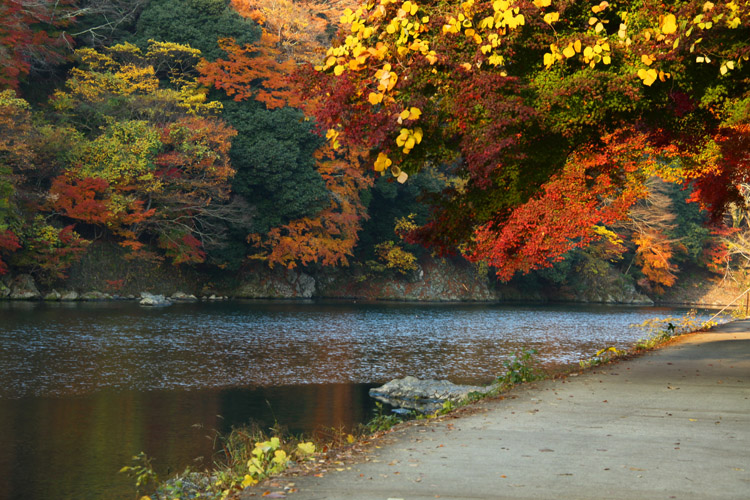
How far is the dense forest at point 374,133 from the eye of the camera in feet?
27.1

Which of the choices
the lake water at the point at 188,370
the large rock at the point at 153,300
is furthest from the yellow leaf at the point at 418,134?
the large rock at the point at 153,300

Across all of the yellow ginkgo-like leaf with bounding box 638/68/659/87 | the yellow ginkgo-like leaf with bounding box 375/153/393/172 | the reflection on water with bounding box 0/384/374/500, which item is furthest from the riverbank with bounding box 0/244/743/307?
the yellow ginkgo-like leaf with bounding box 638/68/659/87

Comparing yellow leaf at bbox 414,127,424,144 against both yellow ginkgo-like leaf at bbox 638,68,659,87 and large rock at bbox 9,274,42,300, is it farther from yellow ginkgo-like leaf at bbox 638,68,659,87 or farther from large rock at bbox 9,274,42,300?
large rock at bbox 9,274,42,300

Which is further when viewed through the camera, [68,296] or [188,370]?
[68,296]

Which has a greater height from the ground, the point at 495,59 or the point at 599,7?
the point at 599,7

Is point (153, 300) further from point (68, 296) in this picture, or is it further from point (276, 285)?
point (276, 285)

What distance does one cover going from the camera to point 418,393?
13.4 metres

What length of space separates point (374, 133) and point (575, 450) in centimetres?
399

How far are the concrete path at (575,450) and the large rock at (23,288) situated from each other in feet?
84.0

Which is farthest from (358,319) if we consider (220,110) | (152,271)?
(220,110)

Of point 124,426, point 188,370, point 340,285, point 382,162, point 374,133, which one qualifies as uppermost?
point 374,133

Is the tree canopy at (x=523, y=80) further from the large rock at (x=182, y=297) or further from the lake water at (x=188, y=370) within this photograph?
the large rock at (x=182, y=297)

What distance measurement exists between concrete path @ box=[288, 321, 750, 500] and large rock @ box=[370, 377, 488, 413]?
120 inches

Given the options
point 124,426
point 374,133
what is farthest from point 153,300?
point 374,133
